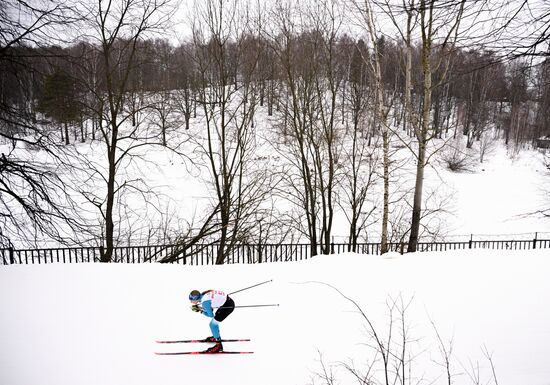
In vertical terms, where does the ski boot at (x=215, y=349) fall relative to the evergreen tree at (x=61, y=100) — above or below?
below

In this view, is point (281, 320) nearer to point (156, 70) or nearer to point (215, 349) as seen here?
point (215, 349)

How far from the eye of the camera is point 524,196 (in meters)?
25.2

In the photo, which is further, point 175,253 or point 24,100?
point 175,253

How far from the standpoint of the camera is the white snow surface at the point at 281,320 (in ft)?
14.2

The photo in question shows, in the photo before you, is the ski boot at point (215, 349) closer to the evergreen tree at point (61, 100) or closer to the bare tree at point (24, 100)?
the bare tree at point (24, 100)

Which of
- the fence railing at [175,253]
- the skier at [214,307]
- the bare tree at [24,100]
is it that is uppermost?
the bare tree at [24,100]

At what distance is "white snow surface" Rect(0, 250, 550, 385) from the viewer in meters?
4.33

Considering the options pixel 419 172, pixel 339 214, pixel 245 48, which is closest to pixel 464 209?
pixel 339 214

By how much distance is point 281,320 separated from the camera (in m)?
5.61

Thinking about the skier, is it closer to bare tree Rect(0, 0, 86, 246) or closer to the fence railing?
bare tree Rect(0, 0, 86, 246)

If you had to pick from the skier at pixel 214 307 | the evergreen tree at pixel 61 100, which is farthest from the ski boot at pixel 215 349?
the evergreen tree at pixel 61 100

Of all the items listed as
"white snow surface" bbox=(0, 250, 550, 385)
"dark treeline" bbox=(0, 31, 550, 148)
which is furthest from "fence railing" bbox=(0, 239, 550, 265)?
"dark treeline" bbox=(0, 31, 550, 148)

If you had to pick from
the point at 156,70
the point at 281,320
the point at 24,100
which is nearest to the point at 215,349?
the point at 281,320

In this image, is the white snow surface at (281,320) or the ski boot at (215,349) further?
the ski boot at (215,349)
